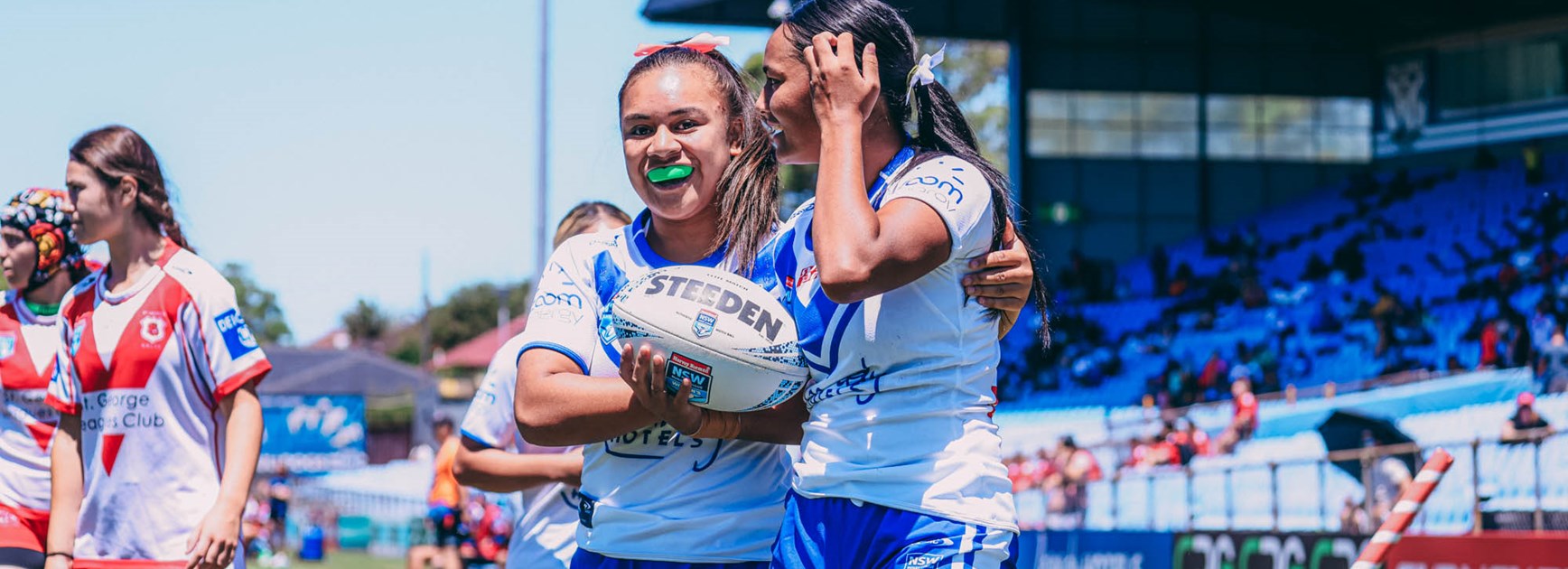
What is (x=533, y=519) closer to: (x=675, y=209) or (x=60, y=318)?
(x=60, y=318)

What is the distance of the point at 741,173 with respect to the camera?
3373 mm

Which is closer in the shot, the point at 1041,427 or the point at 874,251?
the point at 874,251

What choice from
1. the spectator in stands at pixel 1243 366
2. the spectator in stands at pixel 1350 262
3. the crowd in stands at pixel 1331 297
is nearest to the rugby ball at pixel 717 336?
the crowd in stands at pixel 1331 297

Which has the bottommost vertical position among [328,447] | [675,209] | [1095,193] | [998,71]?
[328,447]

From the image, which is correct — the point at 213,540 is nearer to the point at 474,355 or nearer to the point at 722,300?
the point at 722,300

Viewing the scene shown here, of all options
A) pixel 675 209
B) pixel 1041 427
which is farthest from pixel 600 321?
pixel 1041 427

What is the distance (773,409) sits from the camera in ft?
10.6

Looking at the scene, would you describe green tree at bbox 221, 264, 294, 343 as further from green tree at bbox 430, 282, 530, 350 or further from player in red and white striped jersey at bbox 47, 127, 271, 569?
player in red and white striped jersey at bbox 47, 127, 271, 569

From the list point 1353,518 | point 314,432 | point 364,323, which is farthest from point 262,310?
point 1353,518

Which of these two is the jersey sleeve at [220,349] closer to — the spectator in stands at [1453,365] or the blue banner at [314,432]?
the spectator in stands at [1453,365]

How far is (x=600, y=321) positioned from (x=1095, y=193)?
31245mm

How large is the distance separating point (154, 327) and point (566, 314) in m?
1.55

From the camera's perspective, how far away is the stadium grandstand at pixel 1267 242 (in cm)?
1805

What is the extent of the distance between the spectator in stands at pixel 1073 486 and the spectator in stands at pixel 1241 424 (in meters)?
2.05
